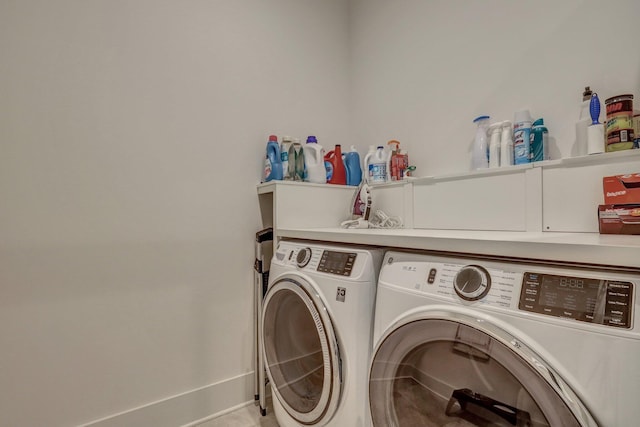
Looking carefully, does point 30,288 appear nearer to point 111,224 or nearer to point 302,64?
point 111,224

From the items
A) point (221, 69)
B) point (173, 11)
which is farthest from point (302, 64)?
point (173, 11)

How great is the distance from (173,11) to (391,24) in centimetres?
130

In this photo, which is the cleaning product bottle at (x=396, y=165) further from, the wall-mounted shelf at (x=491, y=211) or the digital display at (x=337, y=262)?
the digital display at (x=337, y=262)

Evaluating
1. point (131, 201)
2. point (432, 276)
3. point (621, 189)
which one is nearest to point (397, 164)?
point (621, 189)

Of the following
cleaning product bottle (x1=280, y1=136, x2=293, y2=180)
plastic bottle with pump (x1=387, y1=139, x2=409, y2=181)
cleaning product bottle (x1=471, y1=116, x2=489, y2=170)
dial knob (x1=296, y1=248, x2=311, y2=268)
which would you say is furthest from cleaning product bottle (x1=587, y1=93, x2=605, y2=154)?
cleaning product bottle (x1=280, y1=136, x2=293, y2=180)

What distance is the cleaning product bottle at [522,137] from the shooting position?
4.25ft

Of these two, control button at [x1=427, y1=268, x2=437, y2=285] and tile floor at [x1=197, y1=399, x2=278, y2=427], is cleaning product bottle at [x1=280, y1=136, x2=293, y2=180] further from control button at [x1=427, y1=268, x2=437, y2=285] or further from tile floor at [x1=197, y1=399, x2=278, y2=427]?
tile floor at [x1=197, y1=399, x2=278, y2=427]

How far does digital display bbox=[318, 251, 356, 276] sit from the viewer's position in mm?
1083

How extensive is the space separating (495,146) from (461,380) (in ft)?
3.42

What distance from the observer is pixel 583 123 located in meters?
1.18

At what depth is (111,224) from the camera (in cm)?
141

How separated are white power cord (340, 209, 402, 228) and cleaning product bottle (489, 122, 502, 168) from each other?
1.86 ft

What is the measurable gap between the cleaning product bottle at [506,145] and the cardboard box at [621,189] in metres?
0.34

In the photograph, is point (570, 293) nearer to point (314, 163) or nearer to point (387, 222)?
point (387, 222)
